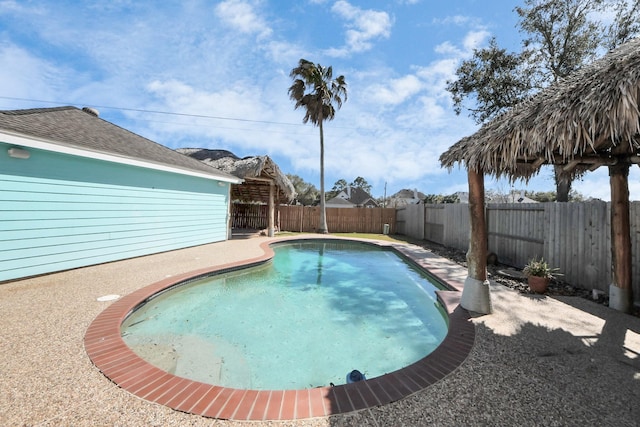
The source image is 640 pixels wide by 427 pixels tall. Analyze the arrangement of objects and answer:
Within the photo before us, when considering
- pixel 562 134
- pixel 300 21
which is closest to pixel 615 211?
pixel 562 134

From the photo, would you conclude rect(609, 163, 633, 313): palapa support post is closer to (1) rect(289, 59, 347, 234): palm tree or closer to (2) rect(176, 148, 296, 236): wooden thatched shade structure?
(2) rect(176, 148, 296, 236): wooden thatched shade structure

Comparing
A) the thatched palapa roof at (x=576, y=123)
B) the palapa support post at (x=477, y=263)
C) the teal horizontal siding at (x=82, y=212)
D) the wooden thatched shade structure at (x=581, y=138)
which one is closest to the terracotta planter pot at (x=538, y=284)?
the wooden thatched shade structure at (x=581, y=138)

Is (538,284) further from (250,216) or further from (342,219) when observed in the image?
(250,216)

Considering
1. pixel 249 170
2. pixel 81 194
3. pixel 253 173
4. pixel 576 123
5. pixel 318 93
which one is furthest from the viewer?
pixel 318 93

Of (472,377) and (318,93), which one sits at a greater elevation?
(318,93)

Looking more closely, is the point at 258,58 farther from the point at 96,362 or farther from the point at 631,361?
the point at 631,361

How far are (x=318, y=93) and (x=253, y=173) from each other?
26.6 feet

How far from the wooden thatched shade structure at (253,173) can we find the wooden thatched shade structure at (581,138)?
9.25 meters

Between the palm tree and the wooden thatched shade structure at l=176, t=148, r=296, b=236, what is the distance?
148 inches

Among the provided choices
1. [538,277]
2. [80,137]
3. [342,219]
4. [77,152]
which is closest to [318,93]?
[342,219]

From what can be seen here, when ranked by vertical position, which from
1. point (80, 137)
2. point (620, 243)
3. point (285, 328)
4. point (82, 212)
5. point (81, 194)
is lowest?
point (285, 328)

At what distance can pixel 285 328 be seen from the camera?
4469 millimetres

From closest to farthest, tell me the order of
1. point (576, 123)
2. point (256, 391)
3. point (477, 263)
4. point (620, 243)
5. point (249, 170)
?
1. point (256, 391)
2. point (576, 123)
3. point (477, 263)
4. point (620, 243)
5. point (249, 170)

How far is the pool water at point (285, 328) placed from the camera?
3.33 m
